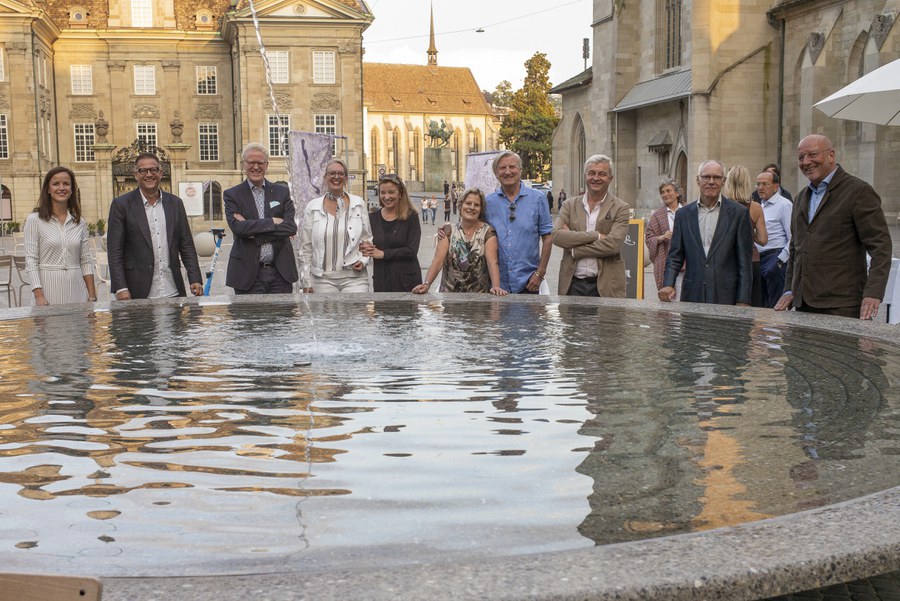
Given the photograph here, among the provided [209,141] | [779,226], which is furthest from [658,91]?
[209,141]

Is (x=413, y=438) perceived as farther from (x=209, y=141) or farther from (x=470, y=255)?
(x=209, y=141)

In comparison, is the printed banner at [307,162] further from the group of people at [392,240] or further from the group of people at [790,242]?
the group of people at [790,242]

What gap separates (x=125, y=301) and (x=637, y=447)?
17.4ft

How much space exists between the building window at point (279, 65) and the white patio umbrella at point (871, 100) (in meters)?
59.7

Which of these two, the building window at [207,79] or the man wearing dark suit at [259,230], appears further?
the building window at [207,79]

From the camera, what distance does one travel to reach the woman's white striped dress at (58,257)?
8.26 metres

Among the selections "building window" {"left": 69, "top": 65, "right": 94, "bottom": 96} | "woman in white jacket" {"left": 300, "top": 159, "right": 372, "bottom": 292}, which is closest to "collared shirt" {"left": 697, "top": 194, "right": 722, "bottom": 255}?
"woman in white jacket" {"left": 300, "top": 159, "right": 372, "bottom": 292}

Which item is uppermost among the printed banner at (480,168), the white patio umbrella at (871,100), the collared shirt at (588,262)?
the white patio umbrella at (871,100)

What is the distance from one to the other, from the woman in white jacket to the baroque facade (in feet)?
77.7

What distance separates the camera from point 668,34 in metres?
39.3

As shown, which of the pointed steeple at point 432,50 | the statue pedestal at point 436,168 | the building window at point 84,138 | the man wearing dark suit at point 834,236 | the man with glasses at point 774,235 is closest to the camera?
the man wearing dark suit at point 834,236

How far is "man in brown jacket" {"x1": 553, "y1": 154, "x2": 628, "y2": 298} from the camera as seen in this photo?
8281mm

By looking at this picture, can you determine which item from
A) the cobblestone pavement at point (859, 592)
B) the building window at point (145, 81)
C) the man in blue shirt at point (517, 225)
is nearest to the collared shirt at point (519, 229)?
the man in blue shirt at point (517, 225)

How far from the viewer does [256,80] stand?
65.8m
